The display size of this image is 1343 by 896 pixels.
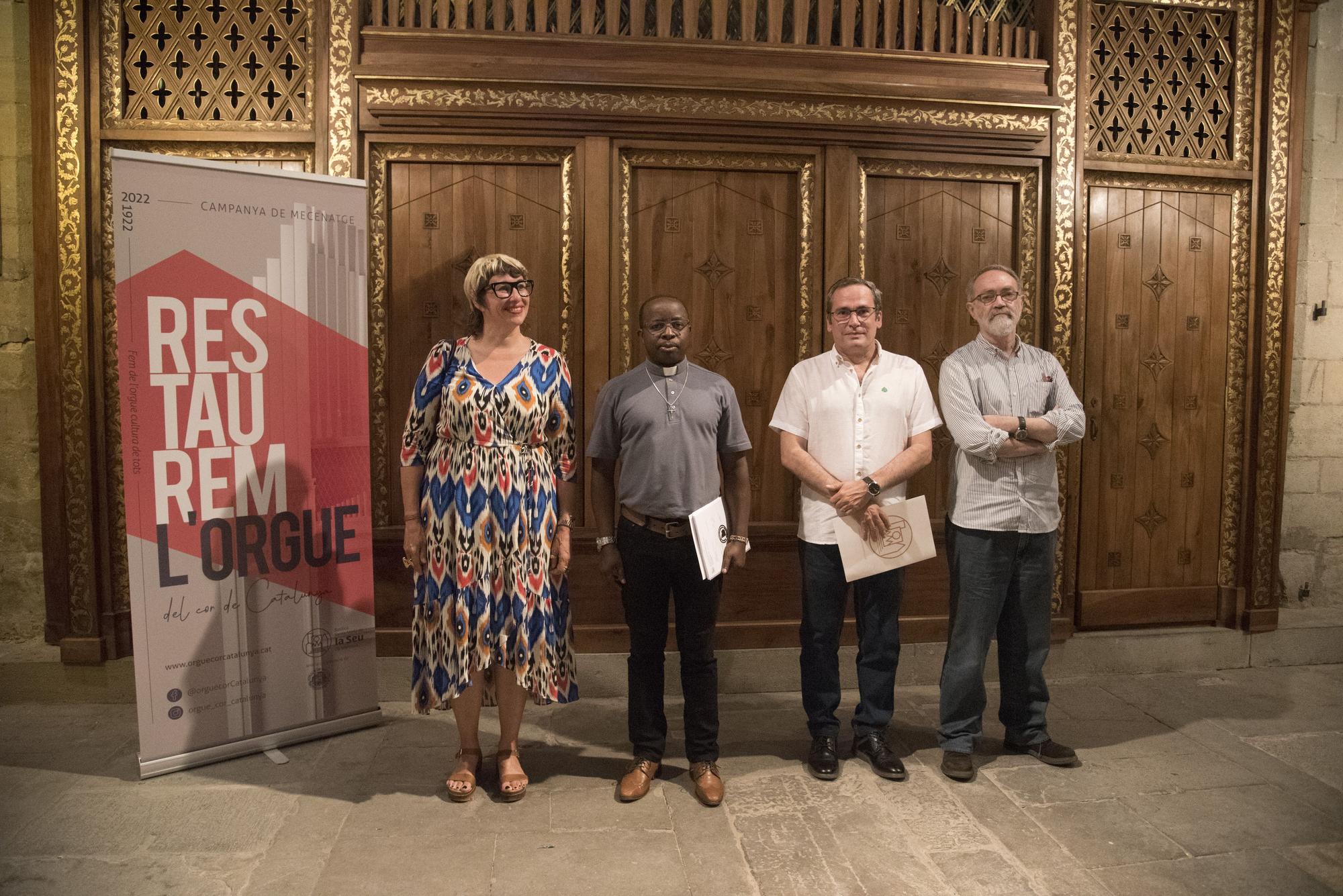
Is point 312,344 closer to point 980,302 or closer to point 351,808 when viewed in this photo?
point 351,808

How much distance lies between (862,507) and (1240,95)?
121 inches

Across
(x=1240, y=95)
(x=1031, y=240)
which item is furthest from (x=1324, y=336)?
(x=1031, y=240)

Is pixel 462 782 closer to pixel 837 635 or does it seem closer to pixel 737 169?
pixel 837 635

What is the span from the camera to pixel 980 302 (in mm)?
3262

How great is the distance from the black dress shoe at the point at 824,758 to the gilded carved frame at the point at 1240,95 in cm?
306

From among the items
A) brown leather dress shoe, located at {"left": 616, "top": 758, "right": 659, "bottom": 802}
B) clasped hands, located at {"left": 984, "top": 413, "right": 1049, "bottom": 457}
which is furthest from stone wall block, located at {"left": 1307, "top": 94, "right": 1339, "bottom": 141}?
brown leather dress shoe, located at {"left": 616, "top": 758, "right": 659, "bottom": 802}

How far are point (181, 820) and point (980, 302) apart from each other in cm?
304

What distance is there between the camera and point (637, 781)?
3000 millimetres

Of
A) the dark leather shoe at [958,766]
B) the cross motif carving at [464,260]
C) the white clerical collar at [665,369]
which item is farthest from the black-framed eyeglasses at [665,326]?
the dark leather shoe at [958,766]

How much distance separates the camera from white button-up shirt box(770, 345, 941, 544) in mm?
3146

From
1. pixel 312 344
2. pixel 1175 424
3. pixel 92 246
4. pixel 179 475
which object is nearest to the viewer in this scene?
pixel 179 475

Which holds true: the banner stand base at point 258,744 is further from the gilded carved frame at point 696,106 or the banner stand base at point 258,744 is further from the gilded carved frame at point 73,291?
the gilded carved frame at point 696,106

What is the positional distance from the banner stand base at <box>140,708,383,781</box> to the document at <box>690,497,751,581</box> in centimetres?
160

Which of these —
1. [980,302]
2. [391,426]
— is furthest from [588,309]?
[980,302]
